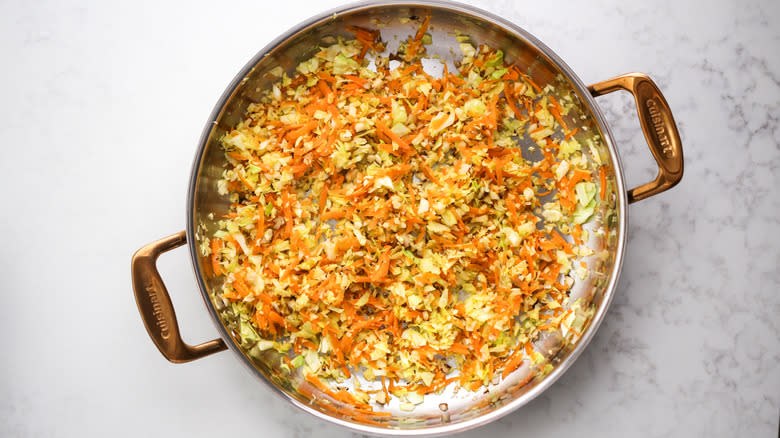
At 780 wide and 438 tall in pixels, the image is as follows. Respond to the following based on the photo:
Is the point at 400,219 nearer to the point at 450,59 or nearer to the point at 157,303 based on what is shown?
the point at 450,59

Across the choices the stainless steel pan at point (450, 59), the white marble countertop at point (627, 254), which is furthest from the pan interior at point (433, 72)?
the white marble countertop at point (627, 254)

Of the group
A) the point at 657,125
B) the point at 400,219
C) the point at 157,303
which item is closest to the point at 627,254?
the point at 657,125

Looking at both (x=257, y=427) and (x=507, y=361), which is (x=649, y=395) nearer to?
(x=507, y=361)

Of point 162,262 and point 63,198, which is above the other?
point 63,198

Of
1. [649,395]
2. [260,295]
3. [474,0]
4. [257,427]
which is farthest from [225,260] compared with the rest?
[649,395]

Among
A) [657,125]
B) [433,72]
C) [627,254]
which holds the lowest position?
[627,254]

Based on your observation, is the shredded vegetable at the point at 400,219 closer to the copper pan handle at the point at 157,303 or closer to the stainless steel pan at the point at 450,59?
the stainless steel pan at the point at 450,59

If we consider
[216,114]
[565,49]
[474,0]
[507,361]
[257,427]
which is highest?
[474,0]
